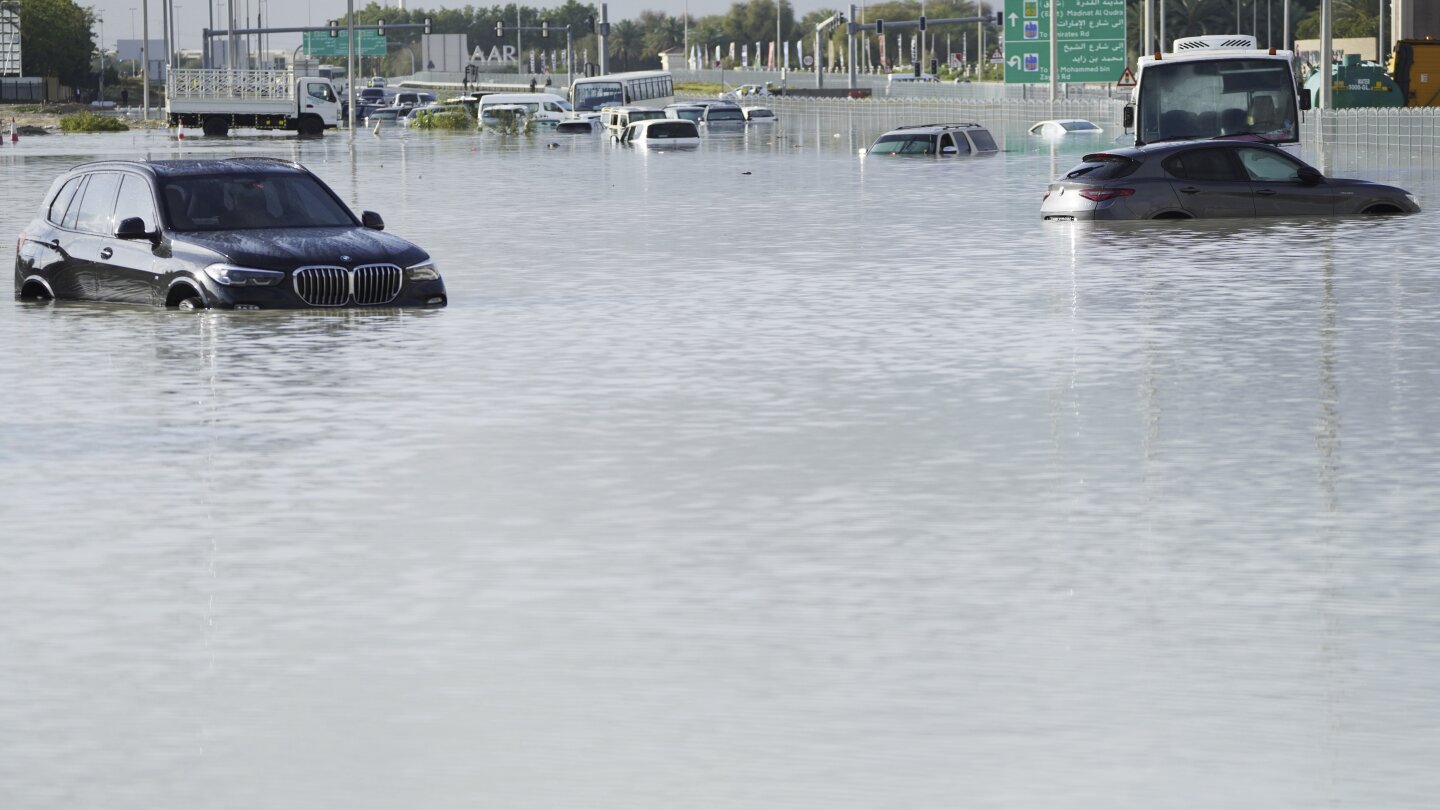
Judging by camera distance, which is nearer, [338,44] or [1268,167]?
[1268,167]

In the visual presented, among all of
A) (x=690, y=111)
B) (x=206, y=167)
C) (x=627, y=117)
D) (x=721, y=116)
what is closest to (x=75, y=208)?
(x=206, y=167)

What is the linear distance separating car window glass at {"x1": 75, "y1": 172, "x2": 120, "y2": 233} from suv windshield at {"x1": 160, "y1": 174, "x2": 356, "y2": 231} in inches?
26.2

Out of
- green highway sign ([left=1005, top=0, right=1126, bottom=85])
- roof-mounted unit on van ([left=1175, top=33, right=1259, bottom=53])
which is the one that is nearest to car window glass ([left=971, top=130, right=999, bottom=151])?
roof-mounted unit on van ([left=1175, top=33, right=1259, bottom=53])

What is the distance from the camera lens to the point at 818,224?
107 feet

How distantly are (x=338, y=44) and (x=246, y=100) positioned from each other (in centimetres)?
7407

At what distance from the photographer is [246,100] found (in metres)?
89.8

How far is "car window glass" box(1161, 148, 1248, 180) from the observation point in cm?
3167

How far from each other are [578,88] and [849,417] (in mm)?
92039

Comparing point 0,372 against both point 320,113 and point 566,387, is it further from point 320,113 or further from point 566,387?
point 320,113

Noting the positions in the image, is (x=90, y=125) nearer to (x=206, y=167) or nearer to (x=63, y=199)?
(x=63, y=199)

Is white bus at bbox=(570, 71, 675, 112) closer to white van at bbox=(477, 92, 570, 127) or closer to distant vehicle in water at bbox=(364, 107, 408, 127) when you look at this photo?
white van at bbox=(477, 92, 570, 127)

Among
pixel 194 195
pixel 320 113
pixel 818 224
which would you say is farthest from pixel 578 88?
pixel 194 195

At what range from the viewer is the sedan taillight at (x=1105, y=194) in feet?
103

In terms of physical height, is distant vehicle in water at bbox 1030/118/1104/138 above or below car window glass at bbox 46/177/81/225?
above
